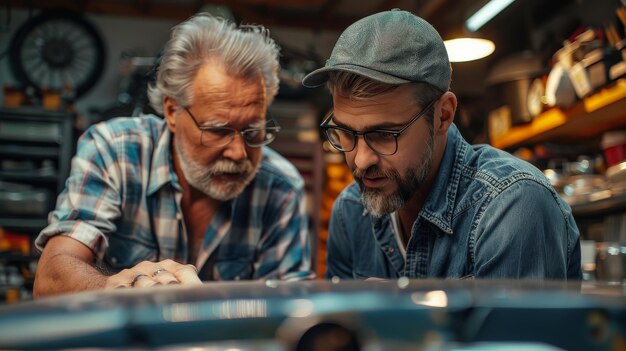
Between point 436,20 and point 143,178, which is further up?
point 436,20

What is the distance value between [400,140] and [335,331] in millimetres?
969

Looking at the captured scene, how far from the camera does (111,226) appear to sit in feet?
5.71

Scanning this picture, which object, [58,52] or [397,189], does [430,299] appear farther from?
[58,52]

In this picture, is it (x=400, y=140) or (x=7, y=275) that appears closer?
(x=400, y=140)

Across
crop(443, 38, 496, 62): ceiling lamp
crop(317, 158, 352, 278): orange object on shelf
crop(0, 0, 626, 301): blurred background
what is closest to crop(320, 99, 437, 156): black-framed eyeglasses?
crop(0, 0, 626, 301): blurred background

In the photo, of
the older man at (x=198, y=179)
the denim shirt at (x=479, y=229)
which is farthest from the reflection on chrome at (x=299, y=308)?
the older man at (x=198, y=179)

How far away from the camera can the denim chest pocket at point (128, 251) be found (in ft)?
6.05

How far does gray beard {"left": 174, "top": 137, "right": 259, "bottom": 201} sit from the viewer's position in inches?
72.6

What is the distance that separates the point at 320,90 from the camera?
634 cm

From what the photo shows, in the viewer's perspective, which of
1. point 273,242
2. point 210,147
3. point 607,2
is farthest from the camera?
point 607,2

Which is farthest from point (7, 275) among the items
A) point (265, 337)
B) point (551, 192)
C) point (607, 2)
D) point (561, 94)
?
point (265, 337)

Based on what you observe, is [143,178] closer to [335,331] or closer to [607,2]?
[335,331]

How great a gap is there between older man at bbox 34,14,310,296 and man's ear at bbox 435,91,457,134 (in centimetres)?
59

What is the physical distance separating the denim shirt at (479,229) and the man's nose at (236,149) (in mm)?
343
